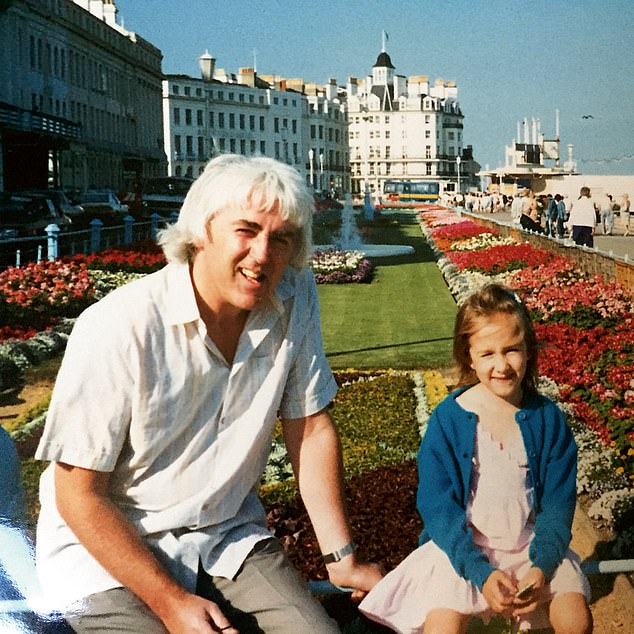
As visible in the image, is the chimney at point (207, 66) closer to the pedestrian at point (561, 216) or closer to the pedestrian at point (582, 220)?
the pedestrian at point (582, 220)

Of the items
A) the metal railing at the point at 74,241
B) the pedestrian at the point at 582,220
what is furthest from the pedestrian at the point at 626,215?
the metal railing at the point at 74,241

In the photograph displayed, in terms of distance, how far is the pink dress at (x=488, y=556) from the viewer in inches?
86.0

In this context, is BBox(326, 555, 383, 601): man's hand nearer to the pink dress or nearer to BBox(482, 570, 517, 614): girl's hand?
the pink dress

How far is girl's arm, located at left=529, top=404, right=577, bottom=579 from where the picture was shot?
86.0 inches

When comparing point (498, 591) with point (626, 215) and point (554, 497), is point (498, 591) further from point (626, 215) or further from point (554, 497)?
point (626, 215)

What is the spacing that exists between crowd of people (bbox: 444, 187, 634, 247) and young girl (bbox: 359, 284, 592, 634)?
17.2 ft

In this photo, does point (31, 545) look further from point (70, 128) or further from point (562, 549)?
point (70, 128)

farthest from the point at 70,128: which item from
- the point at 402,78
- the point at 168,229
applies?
the point at 168,229

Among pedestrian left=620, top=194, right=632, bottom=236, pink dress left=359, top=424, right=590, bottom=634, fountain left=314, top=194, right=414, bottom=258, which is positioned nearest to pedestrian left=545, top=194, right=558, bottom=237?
pedestrian left=620, top=194, right=632, bottom=236

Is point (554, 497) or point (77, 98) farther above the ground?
point (77, 98)

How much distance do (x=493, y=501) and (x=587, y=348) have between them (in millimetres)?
3412

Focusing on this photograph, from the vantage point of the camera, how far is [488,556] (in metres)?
2.22

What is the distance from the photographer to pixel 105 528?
1883 millimetres

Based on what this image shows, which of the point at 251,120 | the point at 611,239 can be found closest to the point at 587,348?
the point at 251,120
